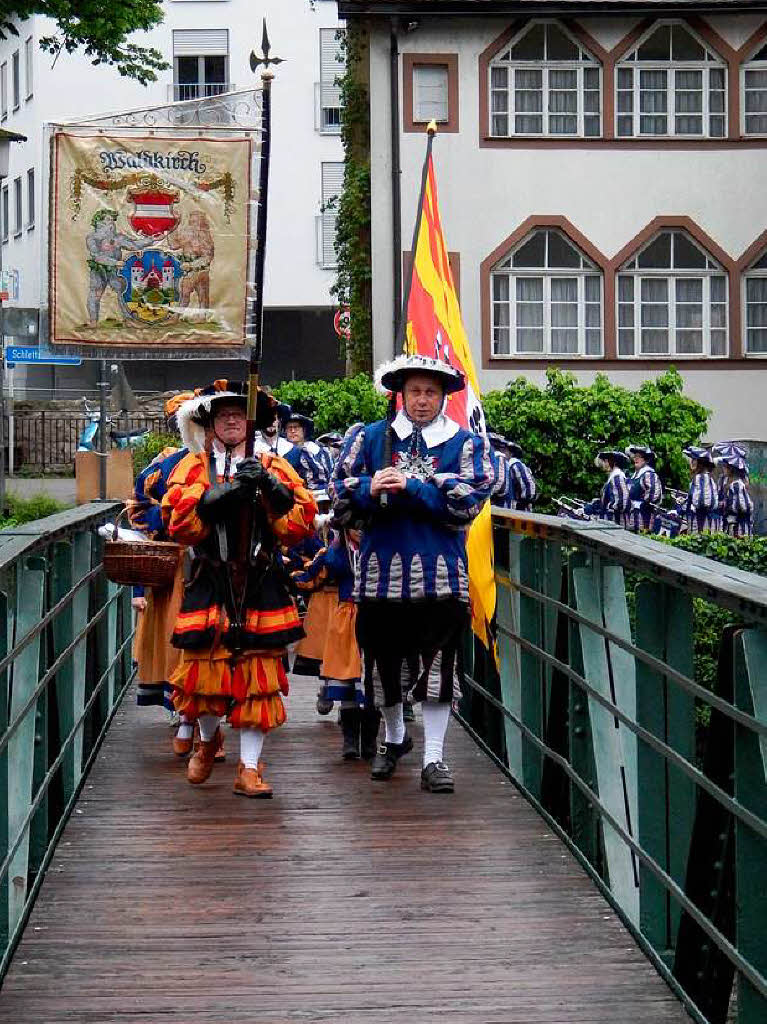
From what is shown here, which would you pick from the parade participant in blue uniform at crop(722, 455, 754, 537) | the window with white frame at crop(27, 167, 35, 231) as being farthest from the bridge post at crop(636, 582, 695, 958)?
the window with white frame at crop(27, 167, 35, 231)

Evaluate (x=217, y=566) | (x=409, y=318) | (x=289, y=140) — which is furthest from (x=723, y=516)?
(x=289, y=140)

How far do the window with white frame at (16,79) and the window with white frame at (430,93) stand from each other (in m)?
26.2

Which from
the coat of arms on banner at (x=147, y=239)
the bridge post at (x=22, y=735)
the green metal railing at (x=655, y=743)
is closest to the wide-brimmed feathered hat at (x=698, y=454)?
the coat of arms on banner at (x=147, y=239)

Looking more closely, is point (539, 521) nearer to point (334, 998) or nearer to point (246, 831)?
point (246, 831)

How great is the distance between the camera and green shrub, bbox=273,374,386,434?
23.5m

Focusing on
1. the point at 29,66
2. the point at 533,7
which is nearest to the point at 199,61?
the point at 29,66

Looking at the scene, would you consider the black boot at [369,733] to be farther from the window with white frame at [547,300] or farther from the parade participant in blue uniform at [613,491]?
the window with white frame at [547,300]

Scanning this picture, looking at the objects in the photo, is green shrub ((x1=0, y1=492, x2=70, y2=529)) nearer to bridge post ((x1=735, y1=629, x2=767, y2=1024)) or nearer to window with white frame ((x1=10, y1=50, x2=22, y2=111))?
bridge post ((x1=735, y1=629, x2=767, y2=1024))

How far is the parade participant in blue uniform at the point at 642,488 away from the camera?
2227cm

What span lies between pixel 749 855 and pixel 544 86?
86.9ft

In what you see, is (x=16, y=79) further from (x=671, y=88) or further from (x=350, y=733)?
(x=350, y=733)

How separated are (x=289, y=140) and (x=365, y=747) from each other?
4352cm

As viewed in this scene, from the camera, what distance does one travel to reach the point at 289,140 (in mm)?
51062

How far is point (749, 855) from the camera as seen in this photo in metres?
4.42
